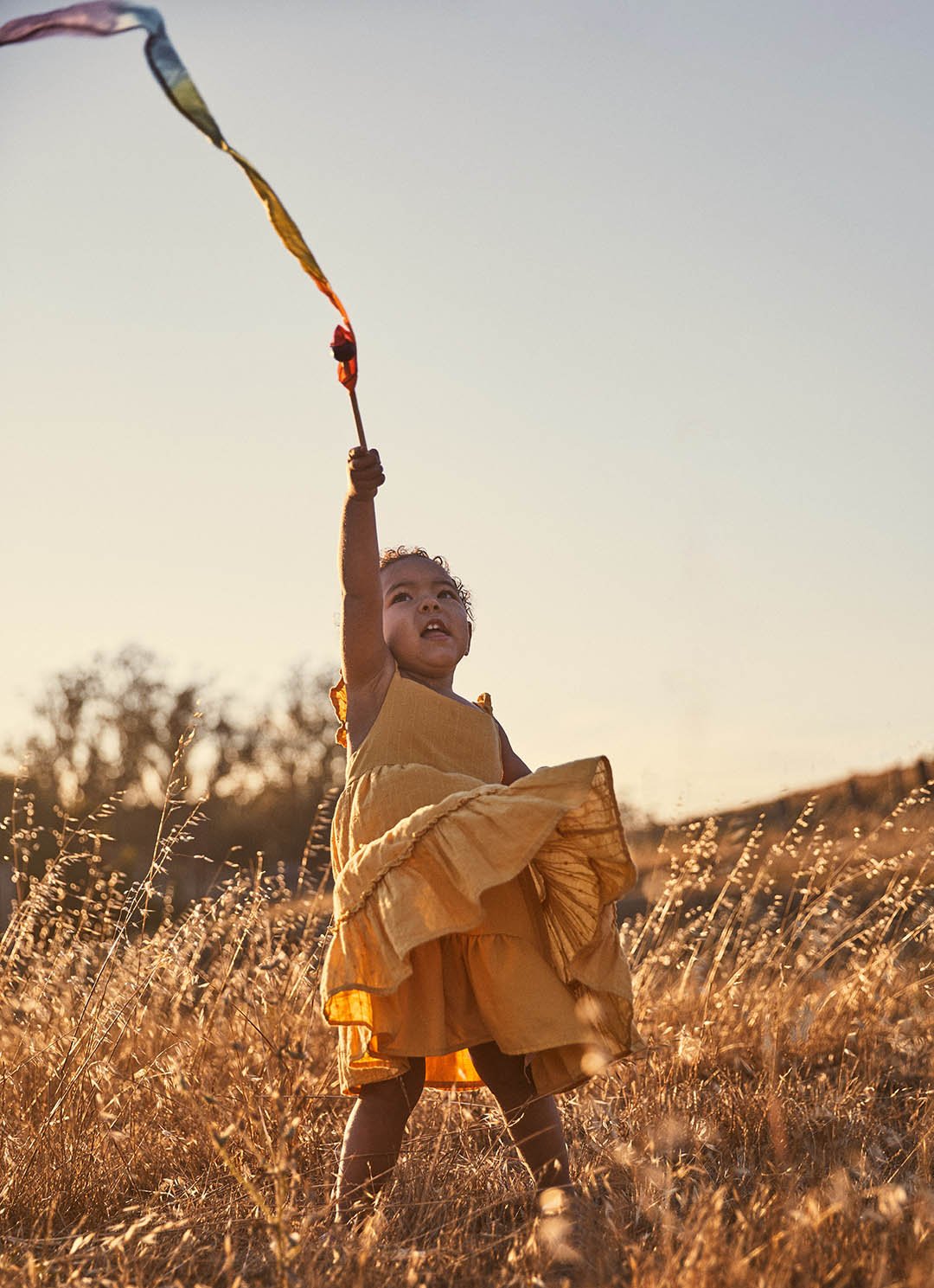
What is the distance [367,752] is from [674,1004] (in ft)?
7.52

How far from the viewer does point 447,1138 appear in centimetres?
305

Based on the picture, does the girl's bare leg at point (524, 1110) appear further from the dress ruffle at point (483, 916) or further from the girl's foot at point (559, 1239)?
the girl's foot at point (559, 1239)

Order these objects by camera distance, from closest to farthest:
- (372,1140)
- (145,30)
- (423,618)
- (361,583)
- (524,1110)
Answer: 1. (145,30)
2. (372,1140)
3. (524,1110)
4. (361,583)
5. (423,618)

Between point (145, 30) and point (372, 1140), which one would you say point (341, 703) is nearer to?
point (372, 1140)

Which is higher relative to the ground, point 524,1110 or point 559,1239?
point 524,1110

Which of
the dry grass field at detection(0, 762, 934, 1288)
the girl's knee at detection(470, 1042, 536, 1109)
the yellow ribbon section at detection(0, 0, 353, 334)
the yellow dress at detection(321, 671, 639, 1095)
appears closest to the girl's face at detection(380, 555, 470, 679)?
the yellow dress at detection(321, 671, 639, 1095)

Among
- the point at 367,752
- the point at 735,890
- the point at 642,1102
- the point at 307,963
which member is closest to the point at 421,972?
the point at 367,752

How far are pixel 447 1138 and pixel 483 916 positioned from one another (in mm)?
1096

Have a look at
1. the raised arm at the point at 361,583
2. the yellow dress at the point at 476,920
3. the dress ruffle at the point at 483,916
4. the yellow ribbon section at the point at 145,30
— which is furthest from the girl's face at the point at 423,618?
the yellow ribbon section at the point at 145,30

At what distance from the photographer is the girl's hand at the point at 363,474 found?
2561 mm

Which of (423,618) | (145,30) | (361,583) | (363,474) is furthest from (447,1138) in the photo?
(145,30)

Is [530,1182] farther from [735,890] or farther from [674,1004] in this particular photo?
[735,890]

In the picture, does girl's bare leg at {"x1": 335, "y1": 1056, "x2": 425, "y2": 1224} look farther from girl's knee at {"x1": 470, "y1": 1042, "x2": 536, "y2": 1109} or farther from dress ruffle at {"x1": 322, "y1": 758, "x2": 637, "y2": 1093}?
girl's knee at {"x1": 470, "y1": 1042, "x2": 536, "y2": 1109}

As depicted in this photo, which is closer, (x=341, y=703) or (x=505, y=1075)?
(x=505, y=1075)
